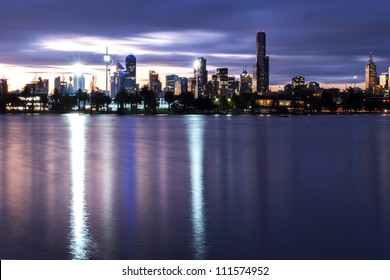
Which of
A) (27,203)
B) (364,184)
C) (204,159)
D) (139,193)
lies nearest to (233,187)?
(139,193)

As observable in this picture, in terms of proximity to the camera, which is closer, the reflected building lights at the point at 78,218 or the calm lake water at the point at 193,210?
the reflected building lights at the point at 78,218

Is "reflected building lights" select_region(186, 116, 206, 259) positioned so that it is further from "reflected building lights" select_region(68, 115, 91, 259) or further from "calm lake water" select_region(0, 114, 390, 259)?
"reflected building lights" select_region(68, 115, 91, 259)

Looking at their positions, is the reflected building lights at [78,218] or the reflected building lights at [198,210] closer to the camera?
the reflected building lights at [78,218]

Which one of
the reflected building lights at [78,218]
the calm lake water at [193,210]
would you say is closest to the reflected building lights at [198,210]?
the calm lake water at [193,210]

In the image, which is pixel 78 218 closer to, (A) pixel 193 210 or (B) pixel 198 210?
(A) pixel 193 210

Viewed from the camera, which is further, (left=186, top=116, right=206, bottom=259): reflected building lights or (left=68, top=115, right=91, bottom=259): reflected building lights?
(left=186, top=116, right=206, bottom=259): reflected building lights

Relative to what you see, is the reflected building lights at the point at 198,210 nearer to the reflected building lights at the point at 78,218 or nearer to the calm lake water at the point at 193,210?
the calm lake water at the point at 193,210

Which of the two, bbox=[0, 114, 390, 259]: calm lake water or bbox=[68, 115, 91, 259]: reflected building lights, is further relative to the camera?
bbox=[0, 114, 390, 259]: calm lake water

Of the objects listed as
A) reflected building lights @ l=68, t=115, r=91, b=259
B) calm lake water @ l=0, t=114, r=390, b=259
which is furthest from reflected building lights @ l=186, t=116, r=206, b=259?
reflected building lights @ l=68, t=115, r=91, b=259

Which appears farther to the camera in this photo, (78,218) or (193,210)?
(193,210)

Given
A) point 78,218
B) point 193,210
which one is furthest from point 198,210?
point 78,218

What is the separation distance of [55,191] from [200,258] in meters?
12.5

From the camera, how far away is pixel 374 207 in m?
21.0

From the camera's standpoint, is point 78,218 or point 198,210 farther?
point 198,210
